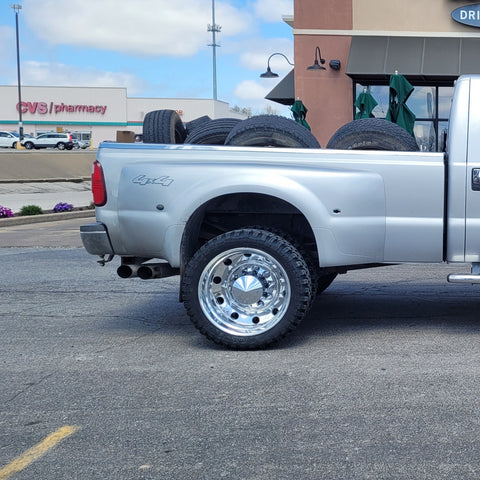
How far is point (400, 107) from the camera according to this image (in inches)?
672

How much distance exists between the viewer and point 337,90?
24078 mm

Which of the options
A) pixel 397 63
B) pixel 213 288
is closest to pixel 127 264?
pixel 213 288

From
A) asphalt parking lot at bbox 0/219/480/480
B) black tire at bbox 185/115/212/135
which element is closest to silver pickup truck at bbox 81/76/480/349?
asphalt parking lot at bbox 0/219/480/480

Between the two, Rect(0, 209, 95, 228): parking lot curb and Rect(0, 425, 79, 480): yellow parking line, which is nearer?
Rect(0, 425, 79, 480): yellow parking line

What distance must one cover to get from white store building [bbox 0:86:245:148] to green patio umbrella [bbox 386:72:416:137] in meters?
69.8

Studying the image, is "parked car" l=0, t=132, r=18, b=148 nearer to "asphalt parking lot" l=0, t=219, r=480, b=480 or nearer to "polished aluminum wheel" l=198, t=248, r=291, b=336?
"asphalt parking lot" l=0, t=219, r=480, b=480

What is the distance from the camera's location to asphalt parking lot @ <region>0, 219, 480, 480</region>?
3871 millimetres

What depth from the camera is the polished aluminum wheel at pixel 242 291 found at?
20.1ft

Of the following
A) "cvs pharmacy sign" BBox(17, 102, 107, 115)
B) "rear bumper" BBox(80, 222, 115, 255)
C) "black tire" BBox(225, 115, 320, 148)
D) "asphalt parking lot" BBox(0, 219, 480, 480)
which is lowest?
"asphalt parking lot" BBox(0, 219, 480, 480)

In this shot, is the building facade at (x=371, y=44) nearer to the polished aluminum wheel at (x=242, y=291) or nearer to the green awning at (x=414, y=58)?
the green awning at (x=414, y=58)

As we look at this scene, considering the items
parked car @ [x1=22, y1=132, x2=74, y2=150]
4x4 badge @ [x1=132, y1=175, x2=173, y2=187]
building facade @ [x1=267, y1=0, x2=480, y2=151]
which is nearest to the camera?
4x4 badge @ [x1=132, y1=175, x2=173, y2=187]

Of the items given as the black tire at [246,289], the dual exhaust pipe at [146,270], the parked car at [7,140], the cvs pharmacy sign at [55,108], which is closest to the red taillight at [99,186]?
the dual exhaust pipe at [146,270]

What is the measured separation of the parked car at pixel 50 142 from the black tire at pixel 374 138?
2496 inches

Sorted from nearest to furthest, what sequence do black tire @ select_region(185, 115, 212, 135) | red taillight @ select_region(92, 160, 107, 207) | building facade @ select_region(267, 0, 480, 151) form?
red taillight @ select_region(92, 160, 107, 207)
black tire @ select_region(185, 115, 212, 135)
building facade @ select_region(267, 0, 480, 151)
